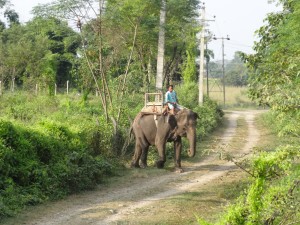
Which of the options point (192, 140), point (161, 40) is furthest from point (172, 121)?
point (161, 40)

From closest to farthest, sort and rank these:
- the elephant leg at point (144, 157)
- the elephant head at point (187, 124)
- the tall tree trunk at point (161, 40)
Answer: the elephant head at point (187, 124) → the elephant leg at point (144, 157) → the tall tree trunk at point (161, 40)

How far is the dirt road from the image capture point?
1047 cm

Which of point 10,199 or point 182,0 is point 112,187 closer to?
point 10,199

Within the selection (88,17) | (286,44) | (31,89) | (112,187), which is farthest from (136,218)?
(31,89)

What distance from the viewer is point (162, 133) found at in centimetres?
1667

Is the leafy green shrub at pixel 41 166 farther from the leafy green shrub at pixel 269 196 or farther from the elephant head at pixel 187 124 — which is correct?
the leafy green shrub at pixel 269 196

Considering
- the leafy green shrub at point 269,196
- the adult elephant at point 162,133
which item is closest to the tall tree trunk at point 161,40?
the adult elephant at point 162,133

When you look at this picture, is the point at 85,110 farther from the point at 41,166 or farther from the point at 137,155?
the point at 41,166

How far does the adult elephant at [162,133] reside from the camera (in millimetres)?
16500

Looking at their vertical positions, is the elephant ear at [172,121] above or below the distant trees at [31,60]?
below

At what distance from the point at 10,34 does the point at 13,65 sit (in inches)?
317

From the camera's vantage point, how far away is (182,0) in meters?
22.7

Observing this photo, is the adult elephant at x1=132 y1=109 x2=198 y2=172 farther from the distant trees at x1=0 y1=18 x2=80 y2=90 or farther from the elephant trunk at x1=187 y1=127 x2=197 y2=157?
the distant trees at x1=0 y1=18 x2=80 y2=90

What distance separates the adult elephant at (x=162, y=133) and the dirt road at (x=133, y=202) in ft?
2.57
